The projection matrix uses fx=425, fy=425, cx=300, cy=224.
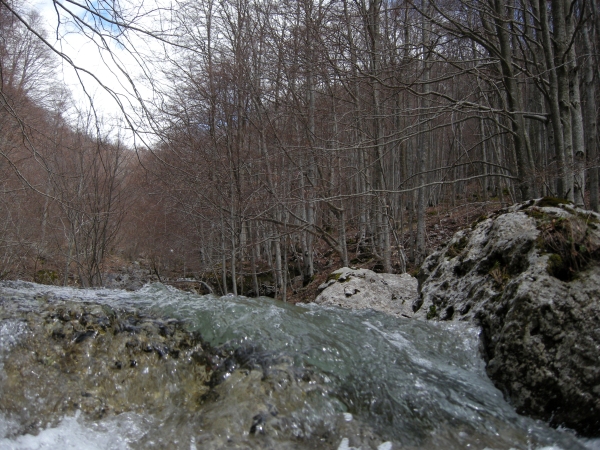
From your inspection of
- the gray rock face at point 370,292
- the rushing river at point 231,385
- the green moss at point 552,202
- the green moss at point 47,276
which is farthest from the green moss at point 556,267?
the green moss at point 47,276

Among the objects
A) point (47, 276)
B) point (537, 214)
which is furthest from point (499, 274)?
point (47, 276)

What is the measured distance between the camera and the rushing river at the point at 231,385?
257 cm

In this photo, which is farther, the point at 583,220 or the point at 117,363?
the point at 583,220

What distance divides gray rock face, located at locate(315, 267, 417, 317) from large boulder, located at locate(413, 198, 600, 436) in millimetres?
1760

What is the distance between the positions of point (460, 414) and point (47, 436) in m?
2.60

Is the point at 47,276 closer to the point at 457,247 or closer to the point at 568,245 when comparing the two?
the point at 457,247

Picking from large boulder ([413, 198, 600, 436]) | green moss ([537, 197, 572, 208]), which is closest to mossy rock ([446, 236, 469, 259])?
large boulder ([413, 198, 600, 436])

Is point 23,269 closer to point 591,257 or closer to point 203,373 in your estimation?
point 203,373

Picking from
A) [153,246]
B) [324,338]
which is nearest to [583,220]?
[324,338]

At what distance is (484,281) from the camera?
13.5ft

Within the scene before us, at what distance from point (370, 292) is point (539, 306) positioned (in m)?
3.55

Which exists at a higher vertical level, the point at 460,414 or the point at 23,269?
the point at 23,269

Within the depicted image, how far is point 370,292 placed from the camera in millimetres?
6652

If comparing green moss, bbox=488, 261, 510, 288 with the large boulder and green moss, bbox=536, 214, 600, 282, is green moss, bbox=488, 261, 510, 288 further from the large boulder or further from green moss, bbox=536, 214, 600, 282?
green moss, bbox=536, 214, 600, 282
